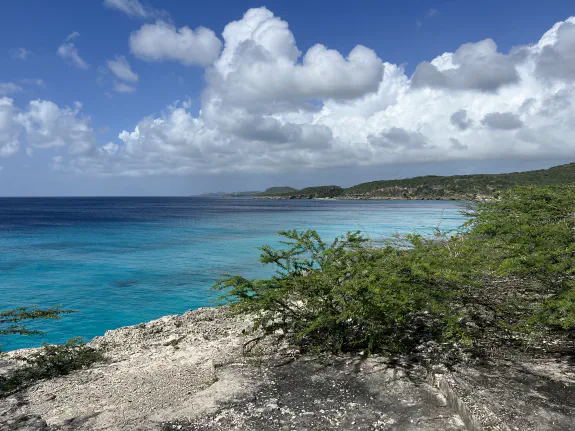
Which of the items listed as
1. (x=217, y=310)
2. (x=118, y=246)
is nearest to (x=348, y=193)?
(x=118, y=246)

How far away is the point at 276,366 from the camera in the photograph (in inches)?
273

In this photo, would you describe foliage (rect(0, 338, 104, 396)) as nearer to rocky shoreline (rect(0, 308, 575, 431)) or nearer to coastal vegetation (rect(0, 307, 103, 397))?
coastal vegetation (rect(0, 307, 103, 397))

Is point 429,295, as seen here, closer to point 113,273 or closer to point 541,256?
point 541,256

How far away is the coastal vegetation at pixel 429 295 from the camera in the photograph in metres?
6.80

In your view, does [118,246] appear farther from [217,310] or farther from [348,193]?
[348,193]

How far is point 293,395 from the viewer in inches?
229

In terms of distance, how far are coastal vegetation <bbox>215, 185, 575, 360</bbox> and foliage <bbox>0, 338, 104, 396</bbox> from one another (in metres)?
3.32

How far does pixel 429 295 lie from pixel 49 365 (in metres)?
7.59

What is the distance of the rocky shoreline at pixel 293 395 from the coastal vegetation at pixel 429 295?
2.18ft

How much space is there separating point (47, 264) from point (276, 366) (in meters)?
23.6

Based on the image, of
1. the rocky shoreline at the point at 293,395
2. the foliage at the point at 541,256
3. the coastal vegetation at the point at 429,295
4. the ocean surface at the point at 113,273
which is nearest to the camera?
the rocky shoreline at the point at 293,395

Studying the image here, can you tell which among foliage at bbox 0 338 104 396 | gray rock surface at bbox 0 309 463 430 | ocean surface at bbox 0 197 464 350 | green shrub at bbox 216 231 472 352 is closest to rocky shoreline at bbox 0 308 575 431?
gray rock surface at bbox 0 309 463 430

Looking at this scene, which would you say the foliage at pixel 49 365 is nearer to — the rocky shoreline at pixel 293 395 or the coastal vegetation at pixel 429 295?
the rocky shoreline at pixel 293 395

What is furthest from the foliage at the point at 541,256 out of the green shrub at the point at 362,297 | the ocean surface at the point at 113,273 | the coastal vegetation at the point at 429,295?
the ocean surface at the point at 113,273
